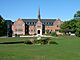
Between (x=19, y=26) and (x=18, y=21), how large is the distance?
288 centimetres

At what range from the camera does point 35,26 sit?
152 m

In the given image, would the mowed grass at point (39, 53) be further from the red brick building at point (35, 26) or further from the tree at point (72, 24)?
the red brick building at point (35, 26)

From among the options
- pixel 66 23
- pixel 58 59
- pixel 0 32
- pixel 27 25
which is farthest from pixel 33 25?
pixel 58 59

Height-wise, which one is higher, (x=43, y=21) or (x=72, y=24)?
(x=43, y=21)

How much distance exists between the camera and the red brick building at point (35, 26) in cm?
14738

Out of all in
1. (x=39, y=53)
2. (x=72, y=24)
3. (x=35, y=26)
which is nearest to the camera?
(x=39, y=53)

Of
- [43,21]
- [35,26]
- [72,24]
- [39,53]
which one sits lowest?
[39,53]

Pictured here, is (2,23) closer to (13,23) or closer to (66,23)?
(66,23)

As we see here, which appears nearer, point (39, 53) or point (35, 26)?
point (39, 53)

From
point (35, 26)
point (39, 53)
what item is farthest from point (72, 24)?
point (39, 53)

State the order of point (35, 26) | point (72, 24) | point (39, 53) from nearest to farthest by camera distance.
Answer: point (39, 53) < point (72, 24) < point (35, 26)

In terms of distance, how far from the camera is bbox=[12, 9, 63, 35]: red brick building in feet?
484

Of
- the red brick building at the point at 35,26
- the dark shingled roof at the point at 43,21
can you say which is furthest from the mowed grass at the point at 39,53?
the dark shingled roof at the point at 43,21

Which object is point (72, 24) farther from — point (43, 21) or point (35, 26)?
point (43, 21)
